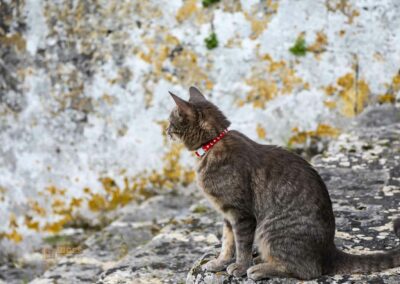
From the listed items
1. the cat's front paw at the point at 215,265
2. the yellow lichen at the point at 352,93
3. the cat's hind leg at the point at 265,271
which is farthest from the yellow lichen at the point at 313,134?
the cat's hind leg at the point at 265,271

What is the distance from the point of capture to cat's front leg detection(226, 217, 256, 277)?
2.96 metres

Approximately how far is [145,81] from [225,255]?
2.65m

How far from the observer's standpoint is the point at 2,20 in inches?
220

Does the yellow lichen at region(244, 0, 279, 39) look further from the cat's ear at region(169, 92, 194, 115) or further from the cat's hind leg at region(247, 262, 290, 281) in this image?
the cat's hind leg at region(247, 262, 290, 281)

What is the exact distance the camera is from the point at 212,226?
13.5ft

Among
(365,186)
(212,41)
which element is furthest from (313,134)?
(365,186)

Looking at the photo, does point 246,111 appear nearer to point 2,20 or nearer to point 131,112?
point 131,112

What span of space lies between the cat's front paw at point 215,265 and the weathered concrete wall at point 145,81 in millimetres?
2359

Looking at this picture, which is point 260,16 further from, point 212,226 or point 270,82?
point 212,226

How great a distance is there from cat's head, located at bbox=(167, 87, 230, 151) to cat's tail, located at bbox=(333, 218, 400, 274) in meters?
0.86

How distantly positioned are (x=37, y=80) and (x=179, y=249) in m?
2.51

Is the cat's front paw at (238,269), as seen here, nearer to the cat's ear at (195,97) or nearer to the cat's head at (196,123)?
the cat's head at (196,123)

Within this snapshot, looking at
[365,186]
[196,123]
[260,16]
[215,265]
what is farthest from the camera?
[260,16]

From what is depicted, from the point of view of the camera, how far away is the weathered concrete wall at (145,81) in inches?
204
